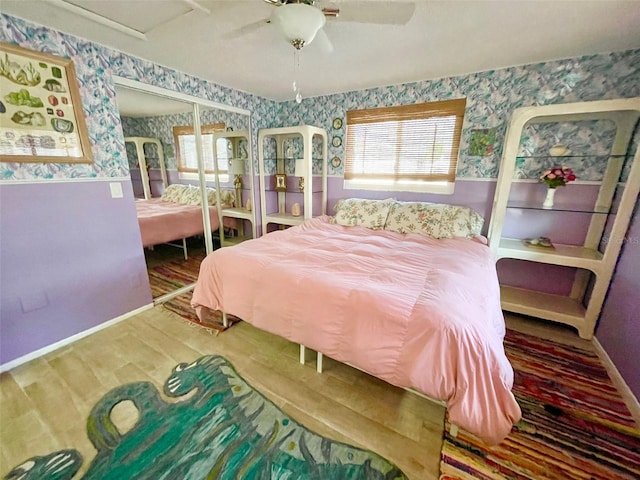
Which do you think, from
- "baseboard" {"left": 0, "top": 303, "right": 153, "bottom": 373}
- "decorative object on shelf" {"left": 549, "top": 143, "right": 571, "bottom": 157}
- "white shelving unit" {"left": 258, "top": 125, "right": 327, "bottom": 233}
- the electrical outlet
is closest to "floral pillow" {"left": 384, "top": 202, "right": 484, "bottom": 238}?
"decorative object on shelf" {"left": 549, "top": 143, "right": 571, "bottom": 157}

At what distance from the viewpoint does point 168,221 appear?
3342 mm

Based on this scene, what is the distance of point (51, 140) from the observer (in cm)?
176

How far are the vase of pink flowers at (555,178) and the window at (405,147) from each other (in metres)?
0.77

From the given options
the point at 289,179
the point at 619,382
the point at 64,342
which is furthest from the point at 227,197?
the point at 619,382

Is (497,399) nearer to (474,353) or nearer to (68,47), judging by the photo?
(474,353)

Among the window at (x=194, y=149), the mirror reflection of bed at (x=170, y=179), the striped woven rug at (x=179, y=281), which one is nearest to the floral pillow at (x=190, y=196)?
the mirror reflection of bed at (x=170, y=179)

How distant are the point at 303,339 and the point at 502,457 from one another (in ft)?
3.72

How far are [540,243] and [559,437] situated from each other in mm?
1592

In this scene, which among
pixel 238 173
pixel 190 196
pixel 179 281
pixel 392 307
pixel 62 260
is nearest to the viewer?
pixel 392 307

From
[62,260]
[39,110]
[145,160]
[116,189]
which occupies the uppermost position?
[39,110]

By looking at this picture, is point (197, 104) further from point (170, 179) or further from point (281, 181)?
point (170, 179)

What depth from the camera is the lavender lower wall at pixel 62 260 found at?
1.69 meters

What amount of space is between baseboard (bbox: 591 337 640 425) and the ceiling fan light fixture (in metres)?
2.74

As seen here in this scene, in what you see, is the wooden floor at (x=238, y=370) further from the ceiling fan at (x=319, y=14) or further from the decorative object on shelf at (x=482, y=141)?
the ceiling fan at (x=319, y=14)
